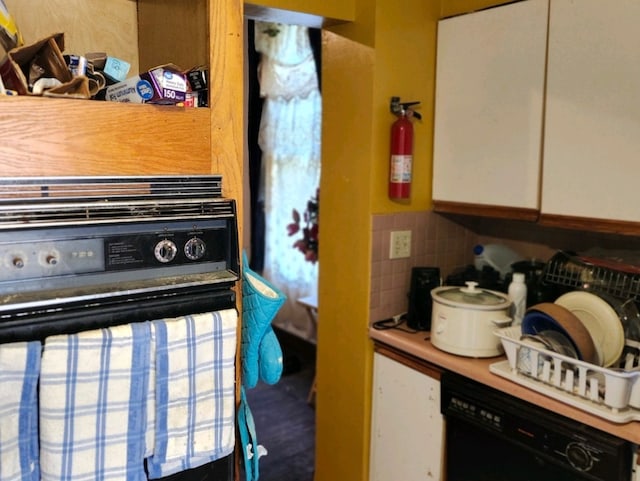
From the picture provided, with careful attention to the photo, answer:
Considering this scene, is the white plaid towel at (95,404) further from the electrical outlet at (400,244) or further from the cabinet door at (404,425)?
the electrical outlet at (400,244)

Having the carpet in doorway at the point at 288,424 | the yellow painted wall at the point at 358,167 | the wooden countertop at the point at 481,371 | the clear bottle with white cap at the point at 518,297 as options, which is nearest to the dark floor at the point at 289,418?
the carpet in doorway at the point at 288,424

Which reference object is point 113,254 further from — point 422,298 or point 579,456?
point 422,298

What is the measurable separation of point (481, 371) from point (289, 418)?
1759mm

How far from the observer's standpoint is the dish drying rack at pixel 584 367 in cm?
140

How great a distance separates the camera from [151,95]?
101 cm

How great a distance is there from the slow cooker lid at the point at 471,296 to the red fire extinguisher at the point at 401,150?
1.27ft

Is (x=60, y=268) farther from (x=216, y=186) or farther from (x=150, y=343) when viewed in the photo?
(x=216, y=186)

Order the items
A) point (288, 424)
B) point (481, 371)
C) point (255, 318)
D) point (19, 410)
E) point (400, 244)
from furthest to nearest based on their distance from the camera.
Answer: point (288, 424), point (400, 244), point (481, 371), point (255, 318), point (19, 410)

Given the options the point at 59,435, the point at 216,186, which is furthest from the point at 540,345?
the point at 59,435

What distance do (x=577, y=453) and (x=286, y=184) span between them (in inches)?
113

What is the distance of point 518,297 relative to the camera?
1905mm

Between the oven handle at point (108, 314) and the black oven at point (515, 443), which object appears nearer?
the oven handle at point (108, 314)

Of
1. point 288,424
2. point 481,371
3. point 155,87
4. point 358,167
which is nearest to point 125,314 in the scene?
point 155,87

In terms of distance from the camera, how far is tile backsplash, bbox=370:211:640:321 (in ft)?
6.73
